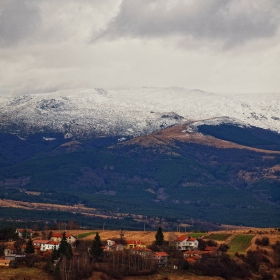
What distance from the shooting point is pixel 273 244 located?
161 m

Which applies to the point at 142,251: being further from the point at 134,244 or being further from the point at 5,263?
the point at 5,263

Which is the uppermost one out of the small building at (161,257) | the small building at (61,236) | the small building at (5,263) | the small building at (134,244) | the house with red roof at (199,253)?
the small building at (61,236)

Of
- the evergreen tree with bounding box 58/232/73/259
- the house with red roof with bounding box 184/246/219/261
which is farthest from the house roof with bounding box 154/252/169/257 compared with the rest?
the evergreen tree with bounding box 58/232/73/259

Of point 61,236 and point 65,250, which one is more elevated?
point 61,236

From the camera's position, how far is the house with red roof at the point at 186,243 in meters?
157

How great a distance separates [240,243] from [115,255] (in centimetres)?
3344

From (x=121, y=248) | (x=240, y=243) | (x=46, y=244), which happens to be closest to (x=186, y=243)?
(x=240, y=243)

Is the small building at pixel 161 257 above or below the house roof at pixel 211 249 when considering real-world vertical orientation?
below

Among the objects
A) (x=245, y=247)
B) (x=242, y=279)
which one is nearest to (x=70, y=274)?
(x=242, y=279)

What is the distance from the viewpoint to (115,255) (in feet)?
459

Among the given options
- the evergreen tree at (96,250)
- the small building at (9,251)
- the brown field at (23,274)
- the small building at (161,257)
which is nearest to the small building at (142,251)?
the small building at (161,257)

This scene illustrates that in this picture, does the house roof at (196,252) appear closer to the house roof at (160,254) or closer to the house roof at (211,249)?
the house roof at (211,249)

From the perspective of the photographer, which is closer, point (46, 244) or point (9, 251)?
point (9, 251)

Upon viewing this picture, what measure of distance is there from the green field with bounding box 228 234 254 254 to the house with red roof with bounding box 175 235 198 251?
675cm
